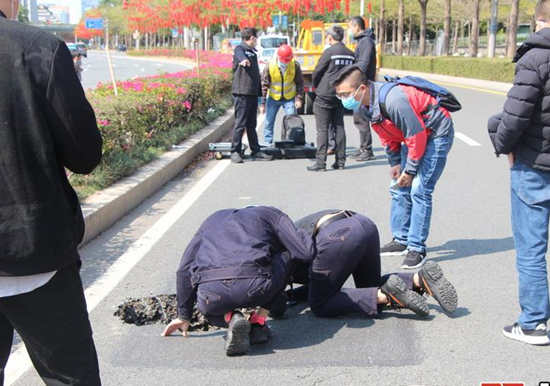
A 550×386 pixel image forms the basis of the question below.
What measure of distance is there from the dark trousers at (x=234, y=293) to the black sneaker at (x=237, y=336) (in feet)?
0.28

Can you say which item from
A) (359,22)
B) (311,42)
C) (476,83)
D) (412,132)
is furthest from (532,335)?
(476,83)

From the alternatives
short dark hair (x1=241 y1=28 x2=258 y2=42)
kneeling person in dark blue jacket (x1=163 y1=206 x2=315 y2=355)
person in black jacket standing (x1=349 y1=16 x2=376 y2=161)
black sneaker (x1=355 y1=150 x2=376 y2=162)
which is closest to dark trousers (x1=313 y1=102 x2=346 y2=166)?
person in black jacket standing (x1=349 y1=16 x2=376 y2=161)

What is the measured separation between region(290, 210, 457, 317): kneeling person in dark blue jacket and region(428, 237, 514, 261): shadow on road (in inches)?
54.8

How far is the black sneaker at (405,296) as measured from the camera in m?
4.22

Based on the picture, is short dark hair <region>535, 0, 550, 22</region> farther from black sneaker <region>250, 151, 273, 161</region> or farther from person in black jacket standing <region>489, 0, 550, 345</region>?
black sneaker <region>250, 151, 273, 161</region>

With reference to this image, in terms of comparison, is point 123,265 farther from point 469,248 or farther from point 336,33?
point 336,33

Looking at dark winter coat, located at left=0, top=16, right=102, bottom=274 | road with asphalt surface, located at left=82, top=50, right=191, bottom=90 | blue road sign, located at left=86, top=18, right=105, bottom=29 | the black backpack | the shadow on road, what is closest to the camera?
dark winter coat, located at left=0, top=16, right=102, bottom=274

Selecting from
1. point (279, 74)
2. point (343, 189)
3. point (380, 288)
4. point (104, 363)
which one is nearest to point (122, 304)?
point (104, 363)

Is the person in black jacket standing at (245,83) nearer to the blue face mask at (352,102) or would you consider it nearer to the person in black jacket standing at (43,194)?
the blue face mask at (352,102)

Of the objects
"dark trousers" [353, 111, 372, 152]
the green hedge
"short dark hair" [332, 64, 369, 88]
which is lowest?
"dark trousers" [353, 111, 372, 152]

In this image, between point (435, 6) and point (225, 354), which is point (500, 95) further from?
point (435, 6)

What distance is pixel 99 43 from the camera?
148 m

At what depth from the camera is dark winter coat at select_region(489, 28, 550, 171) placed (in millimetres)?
3594

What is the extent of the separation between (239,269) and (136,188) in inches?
163
